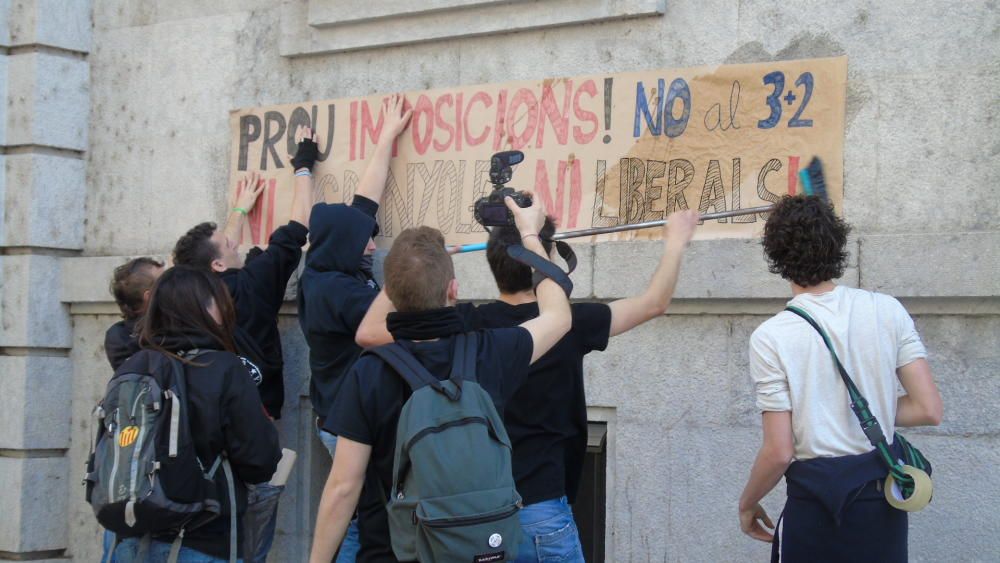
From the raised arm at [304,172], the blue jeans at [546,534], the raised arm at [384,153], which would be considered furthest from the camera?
the raised arm at [304,172]

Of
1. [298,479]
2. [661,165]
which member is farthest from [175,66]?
[661,165]

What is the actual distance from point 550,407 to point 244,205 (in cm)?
295

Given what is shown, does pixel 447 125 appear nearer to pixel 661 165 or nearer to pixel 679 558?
pixel 661 165

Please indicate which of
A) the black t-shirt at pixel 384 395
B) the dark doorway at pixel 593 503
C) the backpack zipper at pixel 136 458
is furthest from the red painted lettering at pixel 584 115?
the backpack zipper at pixel 136 458

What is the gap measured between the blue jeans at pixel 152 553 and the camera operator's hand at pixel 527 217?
1604 millimetres

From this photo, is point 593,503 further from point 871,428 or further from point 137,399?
point 871,428

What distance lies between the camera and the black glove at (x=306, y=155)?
593cm

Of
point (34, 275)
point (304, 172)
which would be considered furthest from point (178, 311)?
point (34, 275)

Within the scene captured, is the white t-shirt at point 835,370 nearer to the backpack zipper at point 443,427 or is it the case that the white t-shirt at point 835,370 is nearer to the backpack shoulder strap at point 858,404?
the backpack shoulder strap at point 858,404

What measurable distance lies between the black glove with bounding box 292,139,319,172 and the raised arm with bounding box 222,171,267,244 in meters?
0.32

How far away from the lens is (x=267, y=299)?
566cm

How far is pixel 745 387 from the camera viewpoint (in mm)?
4730

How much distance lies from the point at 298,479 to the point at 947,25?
3633 mm

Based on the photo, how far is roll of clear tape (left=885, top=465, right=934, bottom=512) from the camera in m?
3.23
